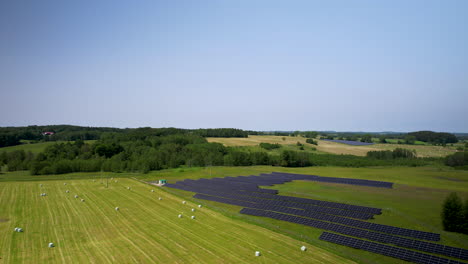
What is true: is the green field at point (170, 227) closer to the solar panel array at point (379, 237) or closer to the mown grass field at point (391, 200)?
the mown grass field at point (391, 200)

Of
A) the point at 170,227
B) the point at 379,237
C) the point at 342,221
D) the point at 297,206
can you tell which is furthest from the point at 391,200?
the point at 170,227

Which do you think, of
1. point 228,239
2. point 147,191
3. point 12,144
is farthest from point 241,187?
point 12,144

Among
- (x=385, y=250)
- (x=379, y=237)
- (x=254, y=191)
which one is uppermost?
(x=379, y=237)

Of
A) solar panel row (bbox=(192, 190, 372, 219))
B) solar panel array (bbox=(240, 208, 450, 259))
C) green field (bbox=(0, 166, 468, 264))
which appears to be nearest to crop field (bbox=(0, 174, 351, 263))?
green field (bbox=(0, 166, 468, 264))

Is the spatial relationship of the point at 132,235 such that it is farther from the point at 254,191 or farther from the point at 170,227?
the point at 254,191

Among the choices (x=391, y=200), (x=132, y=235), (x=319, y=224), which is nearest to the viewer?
(x=132, y=235)

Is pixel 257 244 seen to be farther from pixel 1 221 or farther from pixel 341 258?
pixel 1 221

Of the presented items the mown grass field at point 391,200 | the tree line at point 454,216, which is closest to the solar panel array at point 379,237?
the mown grass field at point 391,200
